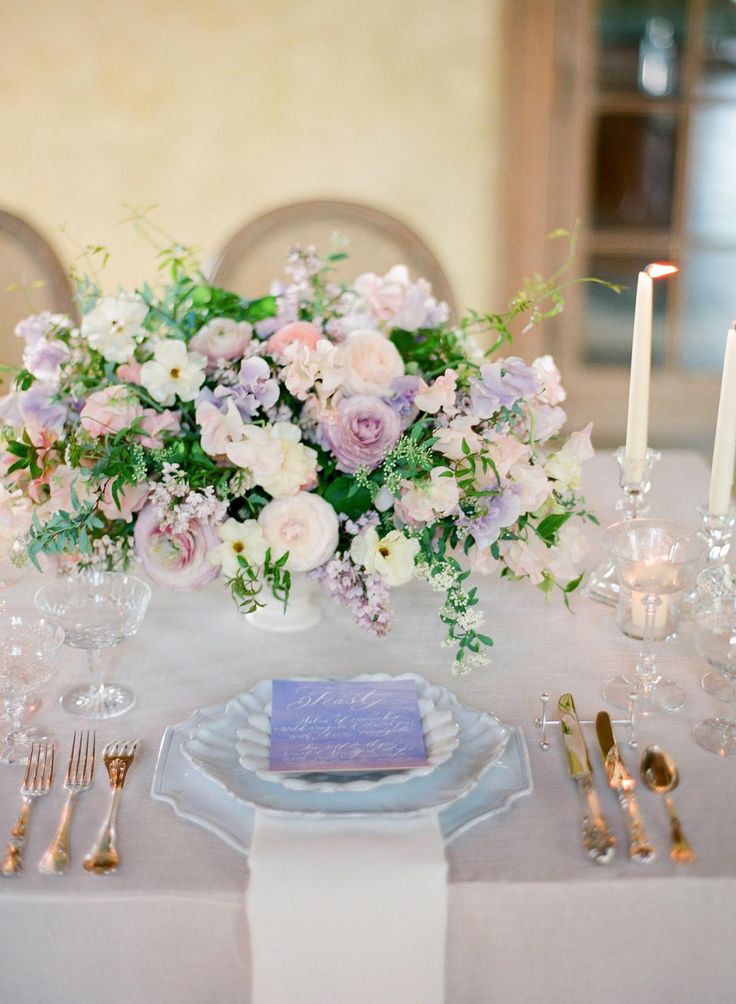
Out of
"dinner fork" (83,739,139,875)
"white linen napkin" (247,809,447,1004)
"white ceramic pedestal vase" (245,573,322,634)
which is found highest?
"white ceramic pedestal vase" (245,573,322,634)

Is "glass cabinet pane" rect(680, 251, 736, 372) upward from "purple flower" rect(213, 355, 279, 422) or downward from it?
upward

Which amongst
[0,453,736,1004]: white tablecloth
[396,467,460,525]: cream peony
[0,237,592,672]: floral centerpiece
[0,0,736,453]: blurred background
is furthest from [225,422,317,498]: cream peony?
[0,0,736,453]: blurred background

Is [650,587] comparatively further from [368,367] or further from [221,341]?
[221,341]

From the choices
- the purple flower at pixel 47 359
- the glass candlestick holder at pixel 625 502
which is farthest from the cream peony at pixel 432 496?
the purple flower at pixel 47 359

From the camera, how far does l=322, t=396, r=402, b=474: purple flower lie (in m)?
1.05

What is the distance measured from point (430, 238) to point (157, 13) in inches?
33.6

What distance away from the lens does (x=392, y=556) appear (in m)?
1.04

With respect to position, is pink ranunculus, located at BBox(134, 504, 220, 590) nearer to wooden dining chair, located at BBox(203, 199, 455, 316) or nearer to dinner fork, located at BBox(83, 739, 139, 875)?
dinner fork, located at BBox(83, 739, 139, 875)

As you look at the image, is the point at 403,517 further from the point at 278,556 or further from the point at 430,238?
the point at 430,238

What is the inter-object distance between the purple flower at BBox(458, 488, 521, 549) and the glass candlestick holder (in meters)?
0.25

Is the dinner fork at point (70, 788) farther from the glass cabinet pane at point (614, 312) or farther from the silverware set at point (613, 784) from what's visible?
the glass cabinet pane at point (614, 312)

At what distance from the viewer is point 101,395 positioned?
1079 millimetres


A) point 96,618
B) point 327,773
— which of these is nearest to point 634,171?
point 96,618

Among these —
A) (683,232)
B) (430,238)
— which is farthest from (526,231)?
(683,232)
